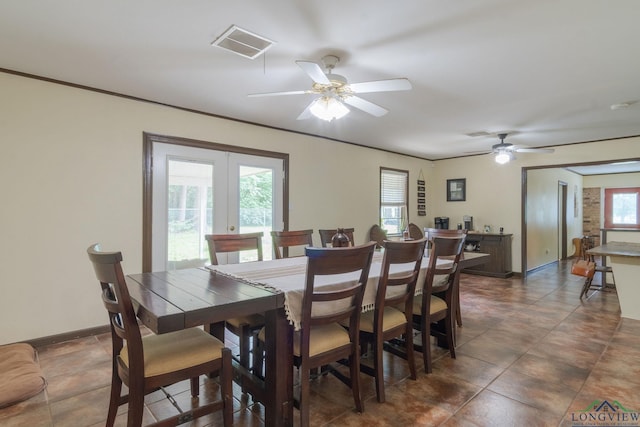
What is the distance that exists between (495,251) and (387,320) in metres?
4.73

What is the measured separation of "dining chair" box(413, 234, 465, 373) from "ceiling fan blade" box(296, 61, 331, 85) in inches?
53.7

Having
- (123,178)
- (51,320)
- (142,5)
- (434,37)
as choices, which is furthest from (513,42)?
(51,320)

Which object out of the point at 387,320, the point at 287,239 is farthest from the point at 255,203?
the point at 387,320

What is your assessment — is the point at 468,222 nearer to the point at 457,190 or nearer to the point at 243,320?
the point at 457,190

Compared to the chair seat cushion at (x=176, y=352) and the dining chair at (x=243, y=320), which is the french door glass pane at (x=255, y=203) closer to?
the dining chair at (x=243, y=320)

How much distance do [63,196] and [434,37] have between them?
339 cm

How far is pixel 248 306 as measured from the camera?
1660 millimetres

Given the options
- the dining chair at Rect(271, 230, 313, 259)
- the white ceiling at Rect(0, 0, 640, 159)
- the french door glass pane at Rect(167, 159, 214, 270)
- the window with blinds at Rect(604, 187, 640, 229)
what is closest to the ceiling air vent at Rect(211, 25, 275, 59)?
the white ceiling at Rect(0, 0, 640, 159)

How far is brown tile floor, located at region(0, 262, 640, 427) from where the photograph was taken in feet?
6.54

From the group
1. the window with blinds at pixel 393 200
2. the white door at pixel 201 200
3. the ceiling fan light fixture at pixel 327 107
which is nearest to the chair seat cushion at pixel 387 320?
the ceiling fan light fixture at pixel 327 107

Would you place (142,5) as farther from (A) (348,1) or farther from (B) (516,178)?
(B) (516,178)

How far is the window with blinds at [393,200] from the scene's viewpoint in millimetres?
6387

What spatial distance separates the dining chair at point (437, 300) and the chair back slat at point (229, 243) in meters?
1.43

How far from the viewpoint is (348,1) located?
1.92 metres
